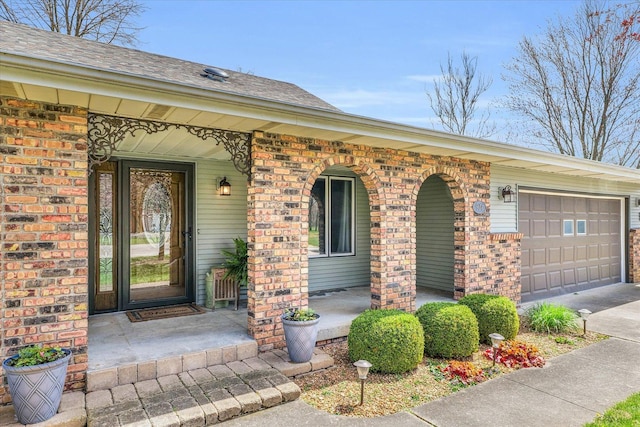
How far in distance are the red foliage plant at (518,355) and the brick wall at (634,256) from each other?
23.8 ft

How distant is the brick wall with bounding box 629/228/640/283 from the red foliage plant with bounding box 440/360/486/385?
827 cm

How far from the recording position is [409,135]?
4.71 m

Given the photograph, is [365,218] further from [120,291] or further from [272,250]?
[120,291]

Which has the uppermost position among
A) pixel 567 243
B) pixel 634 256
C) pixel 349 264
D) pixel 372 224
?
pixel 372 224

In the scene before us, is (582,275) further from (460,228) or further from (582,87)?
(582,87)

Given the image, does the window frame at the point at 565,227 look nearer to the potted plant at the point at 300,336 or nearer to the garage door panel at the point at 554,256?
the garage door panel at the point at 554,256

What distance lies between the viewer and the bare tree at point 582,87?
1359 centimetres

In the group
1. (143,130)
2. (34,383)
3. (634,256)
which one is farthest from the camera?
(634,256)

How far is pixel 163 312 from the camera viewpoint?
17.6 ft

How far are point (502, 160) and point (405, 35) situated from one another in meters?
10.1

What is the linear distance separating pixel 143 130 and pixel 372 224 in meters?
3.09

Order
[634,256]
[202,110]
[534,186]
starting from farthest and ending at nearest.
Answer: [634,256] < [534,186] < [202,110]

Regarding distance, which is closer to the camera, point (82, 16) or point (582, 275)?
point (582, 275)

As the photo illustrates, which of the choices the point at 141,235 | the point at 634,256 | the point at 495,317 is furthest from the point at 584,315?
the point at 141,235
